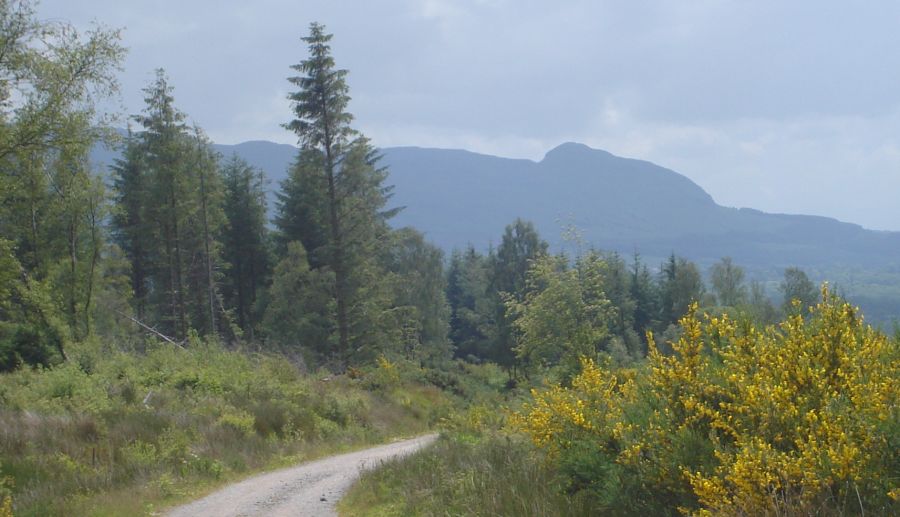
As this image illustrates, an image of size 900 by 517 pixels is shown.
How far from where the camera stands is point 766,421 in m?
4.43

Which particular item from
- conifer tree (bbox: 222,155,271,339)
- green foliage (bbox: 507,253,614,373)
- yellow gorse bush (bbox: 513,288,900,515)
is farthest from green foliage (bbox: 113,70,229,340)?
yellow gorse bush (bbox: 513,288,900,515)

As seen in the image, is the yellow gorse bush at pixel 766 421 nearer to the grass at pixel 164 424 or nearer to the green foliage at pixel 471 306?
the grass at pixel 164 424

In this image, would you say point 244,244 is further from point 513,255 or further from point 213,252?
point 513,255

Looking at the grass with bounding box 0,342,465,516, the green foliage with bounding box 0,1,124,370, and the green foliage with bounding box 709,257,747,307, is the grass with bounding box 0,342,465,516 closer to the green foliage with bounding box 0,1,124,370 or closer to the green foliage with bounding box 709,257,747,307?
the green foliage with bounding box 0,1,124,370

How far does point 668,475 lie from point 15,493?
9.44 m

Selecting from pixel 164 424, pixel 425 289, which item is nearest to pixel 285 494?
pixel 164 424

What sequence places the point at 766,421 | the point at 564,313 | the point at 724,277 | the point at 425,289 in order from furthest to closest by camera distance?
the point at 724,277
the point at 425,289
the point at 564,313
the point at 766,421

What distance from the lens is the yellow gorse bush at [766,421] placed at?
3.92m

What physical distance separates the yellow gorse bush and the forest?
0.02 meters

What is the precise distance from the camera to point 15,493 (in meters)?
10.2

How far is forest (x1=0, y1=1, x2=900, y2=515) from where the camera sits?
4461 mm

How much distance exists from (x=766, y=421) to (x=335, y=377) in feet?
83.2

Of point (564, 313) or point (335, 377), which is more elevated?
point (564, 313)

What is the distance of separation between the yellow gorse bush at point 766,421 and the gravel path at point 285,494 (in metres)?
5.85
